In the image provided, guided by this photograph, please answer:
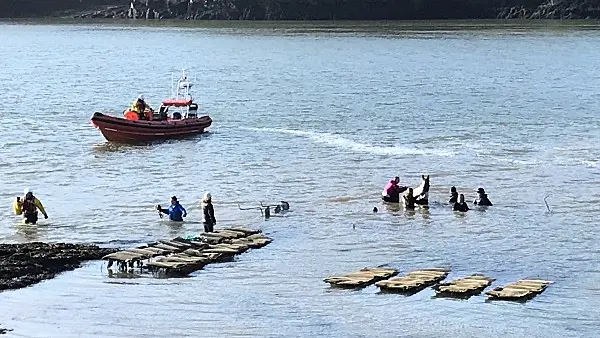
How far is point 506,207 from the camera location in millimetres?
43625

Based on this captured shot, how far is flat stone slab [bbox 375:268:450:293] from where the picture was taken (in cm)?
3072

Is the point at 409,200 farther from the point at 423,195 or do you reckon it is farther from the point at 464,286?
the point at 464,286

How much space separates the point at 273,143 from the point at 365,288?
31.5 m

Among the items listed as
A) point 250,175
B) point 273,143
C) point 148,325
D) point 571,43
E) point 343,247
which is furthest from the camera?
point 571,43

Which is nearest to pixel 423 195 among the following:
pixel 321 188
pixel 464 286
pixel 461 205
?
pixel 461 205

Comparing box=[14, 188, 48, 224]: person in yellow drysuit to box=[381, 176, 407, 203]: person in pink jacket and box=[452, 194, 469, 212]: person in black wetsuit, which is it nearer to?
box=[381, 176, 407, 203]: person in pink jacket

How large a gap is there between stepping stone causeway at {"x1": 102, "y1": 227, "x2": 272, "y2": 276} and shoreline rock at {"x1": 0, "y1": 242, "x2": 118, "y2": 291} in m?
1.13

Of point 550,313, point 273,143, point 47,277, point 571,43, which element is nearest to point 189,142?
point 273,143

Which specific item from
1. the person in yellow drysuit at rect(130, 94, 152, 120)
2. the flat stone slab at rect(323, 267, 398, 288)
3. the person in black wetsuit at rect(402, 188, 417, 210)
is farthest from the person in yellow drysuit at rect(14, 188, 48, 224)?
the person in yellow drysuit at rect(130, 94, 152, 120)

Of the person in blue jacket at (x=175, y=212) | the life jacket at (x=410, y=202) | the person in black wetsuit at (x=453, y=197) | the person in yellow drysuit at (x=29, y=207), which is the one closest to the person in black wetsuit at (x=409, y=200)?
the life jacket at (x=410, y=202)

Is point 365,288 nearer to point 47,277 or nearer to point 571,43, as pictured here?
point 47,277

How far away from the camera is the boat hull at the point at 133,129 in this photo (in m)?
60.1

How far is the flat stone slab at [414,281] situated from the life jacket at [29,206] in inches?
530

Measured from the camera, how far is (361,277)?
31891 mm
